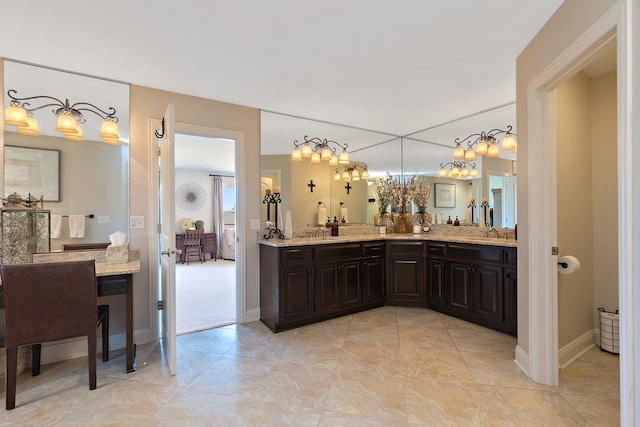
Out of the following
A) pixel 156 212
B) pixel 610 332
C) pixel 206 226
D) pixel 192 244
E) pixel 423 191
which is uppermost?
pixel 423 191

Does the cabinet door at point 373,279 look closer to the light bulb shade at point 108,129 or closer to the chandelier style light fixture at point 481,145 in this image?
the chandelier style light fixture at point 481,145

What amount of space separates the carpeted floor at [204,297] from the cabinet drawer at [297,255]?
105 centimetres

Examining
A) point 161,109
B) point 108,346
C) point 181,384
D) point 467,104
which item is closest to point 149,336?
point 108,346

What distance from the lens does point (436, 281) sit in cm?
368

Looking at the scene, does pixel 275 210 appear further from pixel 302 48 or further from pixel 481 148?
pixel 481 148

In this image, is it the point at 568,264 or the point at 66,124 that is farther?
the point at 66,124

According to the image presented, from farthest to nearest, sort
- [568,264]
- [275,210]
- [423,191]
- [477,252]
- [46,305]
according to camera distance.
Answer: [423,191] → [275,210] → [477,252] → [568,264] → [46,305]

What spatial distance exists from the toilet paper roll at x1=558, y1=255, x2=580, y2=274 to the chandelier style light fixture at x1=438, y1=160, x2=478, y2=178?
1891 mm

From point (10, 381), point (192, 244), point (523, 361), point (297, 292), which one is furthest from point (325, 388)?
point (192, 244)

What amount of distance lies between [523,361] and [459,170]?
2.44 metres

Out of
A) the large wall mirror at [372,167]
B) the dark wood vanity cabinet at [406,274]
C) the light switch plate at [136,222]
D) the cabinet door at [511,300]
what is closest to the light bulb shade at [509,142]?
the large wall mirror at [372,167]

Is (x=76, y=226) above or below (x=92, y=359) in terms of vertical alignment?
above

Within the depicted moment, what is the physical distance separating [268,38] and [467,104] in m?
2.38

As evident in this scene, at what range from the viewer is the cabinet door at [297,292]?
121 inches
